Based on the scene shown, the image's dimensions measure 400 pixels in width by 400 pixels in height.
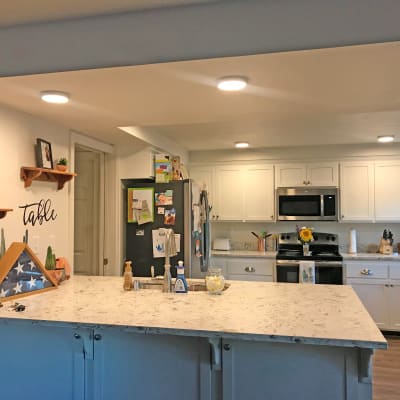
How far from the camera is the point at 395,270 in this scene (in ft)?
14.2

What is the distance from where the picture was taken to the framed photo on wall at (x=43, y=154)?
260 centimetres

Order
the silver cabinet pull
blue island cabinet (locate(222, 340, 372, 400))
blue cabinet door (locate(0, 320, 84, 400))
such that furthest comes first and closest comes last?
the silver cabinet pull < blue cabinet door (locate(0, 320, 84, 400)) < blue island cabinet (locate(222, 340, 372, 400))

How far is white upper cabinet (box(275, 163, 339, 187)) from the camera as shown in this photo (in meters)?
4.80

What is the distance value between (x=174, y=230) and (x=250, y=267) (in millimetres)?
1417

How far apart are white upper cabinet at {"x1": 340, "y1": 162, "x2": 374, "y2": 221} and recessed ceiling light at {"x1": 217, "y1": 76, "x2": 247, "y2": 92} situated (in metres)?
3.17

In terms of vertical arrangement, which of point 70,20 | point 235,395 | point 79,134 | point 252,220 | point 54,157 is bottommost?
point 235,395

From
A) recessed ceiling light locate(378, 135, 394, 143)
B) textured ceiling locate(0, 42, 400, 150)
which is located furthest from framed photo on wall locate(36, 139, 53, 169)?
recessed ceiling light locate(378, 135, 394, 143)

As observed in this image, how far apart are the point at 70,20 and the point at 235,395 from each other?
6.01 feet

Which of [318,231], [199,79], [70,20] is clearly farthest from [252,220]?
[70,20]

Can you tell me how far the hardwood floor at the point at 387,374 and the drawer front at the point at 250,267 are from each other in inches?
55.9

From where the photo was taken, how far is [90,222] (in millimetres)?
3791

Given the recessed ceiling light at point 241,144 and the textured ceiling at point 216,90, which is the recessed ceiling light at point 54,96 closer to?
the textured ceiling at point 216,90

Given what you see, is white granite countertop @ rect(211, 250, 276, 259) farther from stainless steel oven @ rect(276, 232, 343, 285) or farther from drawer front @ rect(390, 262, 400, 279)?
drawer front @ rect(390, 262, 400, 279)

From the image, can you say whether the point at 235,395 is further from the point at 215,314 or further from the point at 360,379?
the point at 360,379
